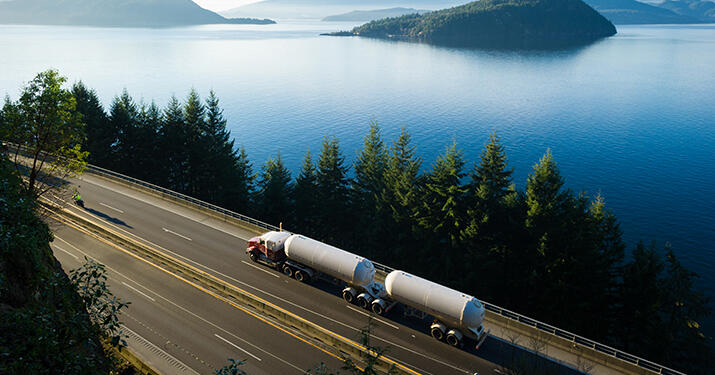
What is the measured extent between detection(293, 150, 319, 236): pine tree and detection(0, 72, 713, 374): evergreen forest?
144 mm

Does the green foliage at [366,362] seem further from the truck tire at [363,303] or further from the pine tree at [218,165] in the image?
the pine tree at [218,165]

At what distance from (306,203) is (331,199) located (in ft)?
11.0

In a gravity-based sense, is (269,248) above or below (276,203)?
above

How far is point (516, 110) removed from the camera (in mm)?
112500

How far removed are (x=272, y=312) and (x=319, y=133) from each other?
71.9m

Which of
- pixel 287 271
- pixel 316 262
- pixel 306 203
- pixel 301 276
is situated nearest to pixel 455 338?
pixel 316 262

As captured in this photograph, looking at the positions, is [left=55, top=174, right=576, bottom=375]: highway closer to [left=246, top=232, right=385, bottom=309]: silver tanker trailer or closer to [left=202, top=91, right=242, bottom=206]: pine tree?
[left=246, top=232, right=385, bottom=309]: silver tanker trailer

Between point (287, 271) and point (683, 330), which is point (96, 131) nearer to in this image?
point (287, 271)

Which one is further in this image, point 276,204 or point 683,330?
point 276,204

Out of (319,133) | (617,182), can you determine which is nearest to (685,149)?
(617,182)

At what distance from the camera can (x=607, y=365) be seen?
23906mm

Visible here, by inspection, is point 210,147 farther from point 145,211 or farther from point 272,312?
point 272,312

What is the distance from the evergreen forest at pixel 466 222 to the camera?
36188 millimetres

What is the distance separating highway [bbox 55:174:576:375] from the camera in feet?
78.2
